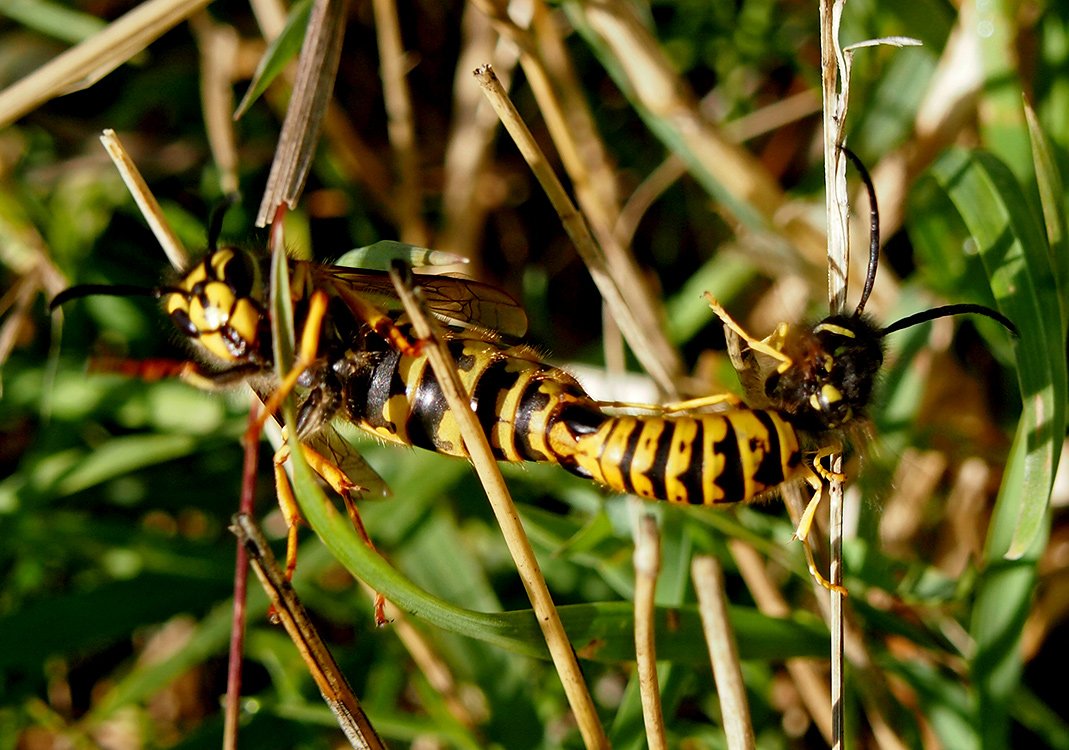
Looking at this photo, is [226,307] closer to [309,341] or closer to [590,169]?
[309,341]

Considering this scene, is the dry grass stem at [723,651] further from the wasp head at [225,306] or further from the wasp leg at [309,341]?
the wasp head at [225,306]

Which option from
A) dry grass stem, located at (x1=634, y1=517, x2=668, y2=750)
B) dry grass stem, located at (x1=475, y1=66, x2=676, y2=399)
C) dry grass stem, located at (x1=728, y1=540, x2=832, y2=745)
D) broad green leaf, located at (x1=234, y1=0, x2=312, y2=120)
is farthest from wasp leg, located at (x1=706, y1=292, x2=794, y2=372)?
broad green leaf, located at (x1=234, y1=0, x2=312, y2=120)

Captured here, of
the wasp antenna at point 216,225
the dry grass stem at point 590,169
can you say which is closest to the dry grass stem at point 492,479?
the wasp antenna at point 216,225

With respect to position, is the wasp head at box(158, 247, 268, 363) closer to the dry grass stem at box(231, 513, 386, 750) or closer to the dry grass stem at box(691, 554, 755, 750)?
the dry grass stem at box(231, 513, 386, 750)

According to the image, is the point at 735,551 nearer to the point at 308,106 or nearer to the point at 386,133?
the point at 308,106

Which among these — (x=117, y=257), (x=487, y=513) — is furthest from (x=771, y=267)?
(x=117, y=257)

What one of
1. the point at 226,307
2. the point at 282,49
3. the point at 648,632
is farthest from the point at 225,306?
the point at 648,632

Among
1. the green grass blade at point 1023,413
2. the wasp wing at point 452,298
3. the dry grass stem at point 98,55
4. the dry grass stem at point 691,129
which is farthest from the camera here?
the dry grass stem at point 691,129
